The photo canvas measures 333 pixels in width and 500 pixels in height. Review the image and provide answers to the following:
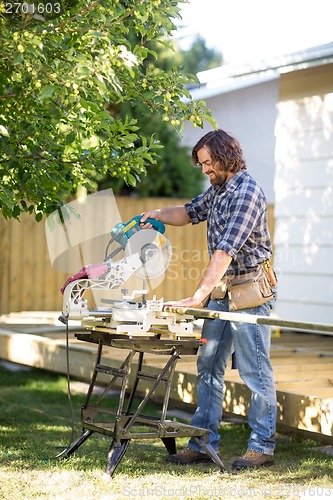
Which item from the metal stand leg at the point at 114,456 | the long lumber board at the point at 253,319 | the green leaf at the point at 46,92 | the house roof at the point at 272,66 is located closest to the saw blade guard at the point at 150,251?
the long lumber board at the point at 253,319

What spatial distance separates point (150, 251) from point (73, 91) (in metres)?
1.03

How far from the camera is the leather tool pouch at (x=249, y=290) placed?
477cm

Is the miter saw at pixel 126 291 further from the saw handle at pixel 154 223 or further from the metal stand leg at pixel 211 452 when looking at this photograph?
the metal stand leg at pixel 211 452

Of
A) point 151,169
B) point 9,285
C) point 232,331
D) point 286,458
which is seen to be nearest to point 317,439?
point 286,458

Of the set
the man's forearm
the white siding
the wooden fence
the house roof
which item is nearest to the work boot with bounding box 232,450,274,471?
the man's forearm

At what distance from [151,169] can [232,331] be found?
9467mm

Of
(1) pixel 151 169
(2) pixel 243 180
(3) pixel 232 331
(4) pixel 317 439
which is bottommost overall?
(4) pixel 317 439

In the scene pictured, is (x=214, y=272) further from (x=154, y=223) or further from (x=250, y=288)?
(x=154, y=223)

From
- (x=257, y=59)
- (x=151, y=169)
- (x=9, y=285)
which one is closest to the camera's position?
(x=257, y=59)

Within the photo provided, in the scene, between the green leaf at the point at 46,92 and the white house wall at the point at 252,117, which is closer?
the green leaf at the point at 46,92

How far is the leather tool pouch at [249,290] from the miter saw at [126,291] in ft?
0.96

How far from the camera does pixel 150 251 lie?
4719 millimetres

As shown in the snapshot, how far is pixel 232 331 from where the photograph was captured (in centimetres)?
484

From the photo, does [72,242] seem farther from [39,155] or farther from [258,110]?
[258,110]
